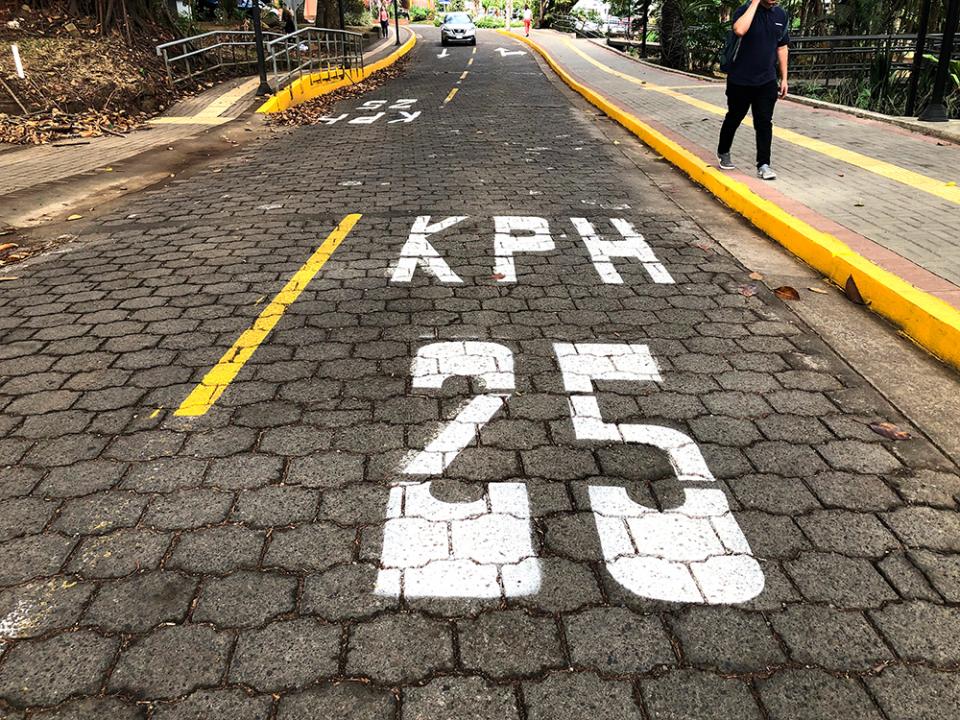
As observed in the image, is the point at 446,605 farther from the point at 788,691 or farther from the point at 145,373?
the point at 145,373

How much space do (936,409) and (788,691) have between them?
2.06 meters

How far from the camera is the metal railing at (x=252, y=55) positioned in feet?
48.7

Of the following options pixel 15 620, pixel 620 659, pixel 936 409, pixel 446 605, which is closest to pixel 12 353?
pixel 15 620

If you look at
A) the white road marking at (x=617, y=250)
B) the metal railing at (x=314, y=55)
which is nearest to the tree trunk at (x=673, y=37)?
the metal railing at (x=314, y=55)

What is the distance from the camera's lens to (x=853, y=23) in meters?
16.0

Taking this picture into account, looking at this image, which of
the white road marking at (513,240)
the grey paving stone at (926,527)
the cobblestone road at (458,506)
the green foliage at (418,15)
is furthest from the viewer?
the green foliage at (418,15)

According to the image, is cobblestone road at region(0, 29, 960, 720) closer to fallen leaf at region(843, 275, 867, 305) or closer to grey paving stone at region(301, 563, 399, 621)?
grey paving stone at region(301, 563, 399, 621)

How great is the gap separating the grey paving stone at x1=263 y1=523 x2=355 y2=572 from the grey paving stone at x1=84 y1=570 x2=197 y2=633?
277 millimetres

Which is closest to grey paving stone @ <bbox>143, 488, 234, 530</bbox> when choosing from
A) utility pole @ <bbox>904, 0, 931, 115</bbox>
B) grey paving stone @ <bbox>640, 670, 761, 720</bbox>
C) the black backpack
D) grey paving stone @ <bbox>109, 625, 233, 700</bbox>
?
grey paving stone @ <bbox>109, 625, 233, 700</bbox>

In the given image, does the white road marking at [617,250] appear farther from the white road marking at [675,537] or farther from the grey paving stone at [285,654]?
the grey paving stone at [285,654]

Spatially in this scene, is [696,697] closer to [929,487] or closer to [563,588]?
[563,588]

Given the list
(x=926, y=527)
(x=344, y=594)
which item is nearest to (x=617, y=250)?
(x=926, y=527)

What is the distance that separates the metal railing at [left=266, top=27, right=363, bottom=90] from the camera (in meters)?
15.9

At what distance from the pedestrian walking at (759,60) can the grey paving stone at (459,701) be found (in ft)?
22.1
